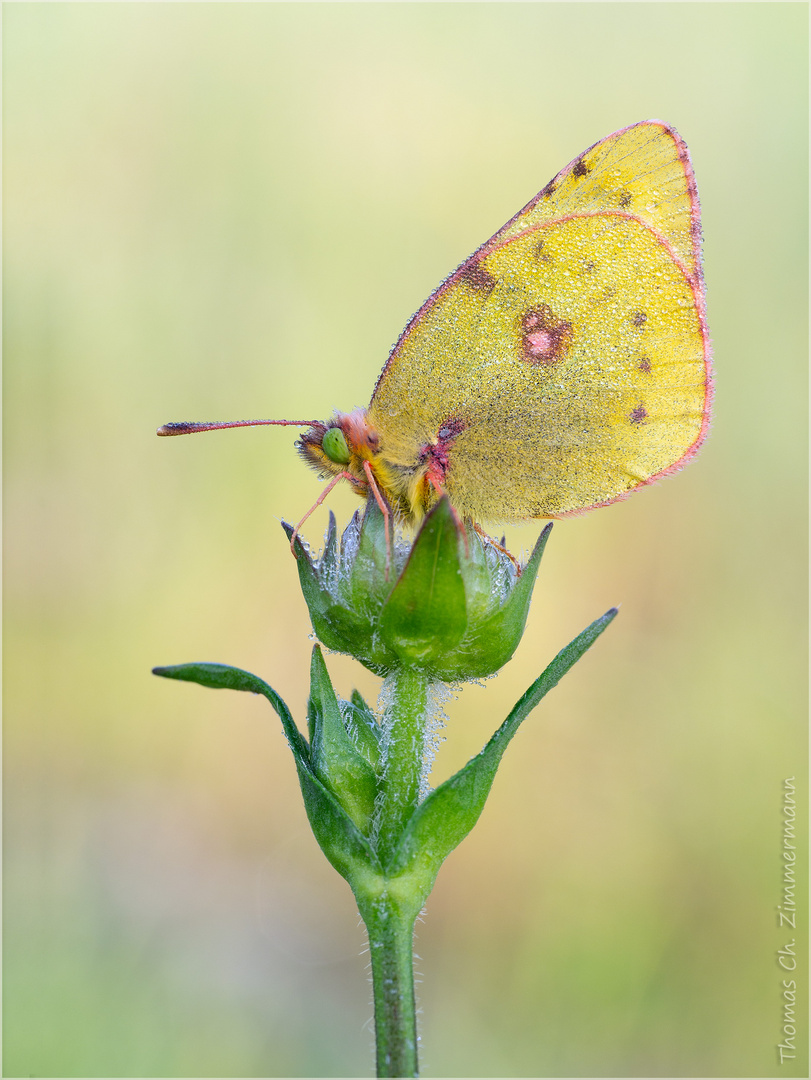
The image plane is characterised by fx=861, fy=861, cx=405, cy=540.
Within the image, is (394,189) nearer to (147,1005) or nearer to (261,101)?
(261,101)

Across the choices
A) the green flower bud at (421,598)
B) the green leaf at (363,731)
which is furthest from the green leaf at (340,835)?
the green flower bud at (421,598)

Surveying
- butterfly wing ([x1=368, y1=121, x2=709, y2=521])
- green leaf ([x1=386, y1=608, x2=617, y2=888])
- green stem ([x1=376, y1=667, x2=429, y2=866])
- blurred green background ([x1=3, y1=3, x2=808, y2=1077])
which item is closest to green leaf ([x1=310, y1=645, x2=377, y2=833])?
green stem ([x1=376, y1=667, x2=429, y2=866])

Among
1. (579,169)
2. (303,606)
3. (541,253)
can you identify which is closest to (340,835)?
(541,253)

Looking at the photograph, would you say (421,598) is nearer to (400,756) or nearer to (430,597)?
(430,597)

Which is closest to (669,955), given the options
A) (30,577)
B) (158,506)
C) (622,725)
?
(622,725)

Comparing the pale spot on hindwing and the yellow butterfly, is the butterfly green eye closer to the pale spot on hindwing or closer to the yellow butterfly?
the yellow butterfly

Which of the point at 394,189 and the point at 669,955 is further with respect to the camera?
the point at 394,189

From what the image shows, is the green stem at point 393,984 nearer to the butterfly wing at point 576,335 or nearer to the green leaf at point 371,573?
the green leaf at point 371,573
